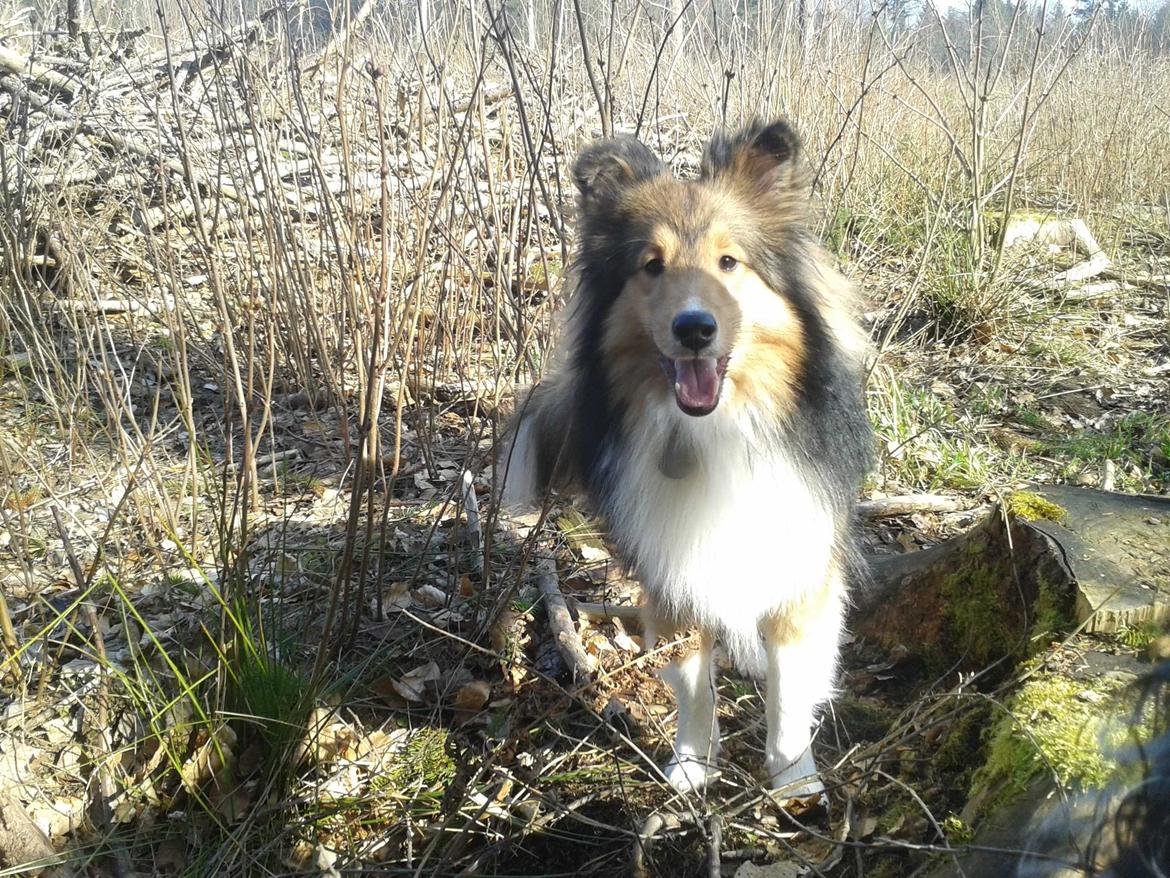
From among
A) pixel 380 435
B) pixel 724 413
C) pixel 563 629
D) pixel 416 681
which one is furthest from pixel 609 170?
pixel 380 435

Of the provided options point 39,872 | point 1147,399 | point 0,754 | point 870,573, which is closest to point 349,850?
point 39,872

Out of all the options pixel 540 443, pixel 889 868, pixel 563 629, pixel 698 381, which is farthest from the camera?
pixel 540 443

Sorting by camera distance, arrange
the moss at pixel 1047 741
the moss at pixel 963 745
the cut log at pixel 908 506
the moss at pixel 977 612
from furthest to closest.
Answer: the cut log at pixel 908 506 → the moss at pixel 977 612 → the moss at pixel 963 745 → the moss at pixel 1047 741

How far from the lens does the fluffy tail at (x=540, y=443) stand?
3.11 m

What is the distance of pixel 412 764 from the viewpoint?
2.74m

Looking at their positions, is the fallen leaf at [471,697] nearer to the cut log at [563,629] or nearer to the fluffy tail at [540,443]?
the cut log at [563,629]

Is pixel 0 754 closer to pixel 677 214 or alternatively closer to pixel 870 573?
pixel 677 214

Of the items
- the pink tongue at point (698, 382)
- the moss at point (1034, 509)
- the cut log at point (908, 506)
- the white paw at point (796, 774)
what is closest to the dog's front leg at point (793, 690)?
the white paw at point (796, 774)

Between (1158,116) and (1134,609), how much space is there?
7584mm

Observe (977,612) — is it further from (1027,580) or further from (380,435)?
(380,435)

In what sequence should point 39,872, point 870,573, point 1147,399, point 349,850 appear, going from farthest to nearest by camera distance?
1. point 1147,399
2. point 870,573
3. point 349,850
4. point 39,872

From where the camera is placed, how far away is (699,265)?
259 centimetres

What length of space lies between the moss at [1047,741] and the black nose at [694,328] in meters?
1.18

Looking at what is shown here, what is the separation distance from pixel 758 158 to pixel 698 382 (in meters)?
0.79
